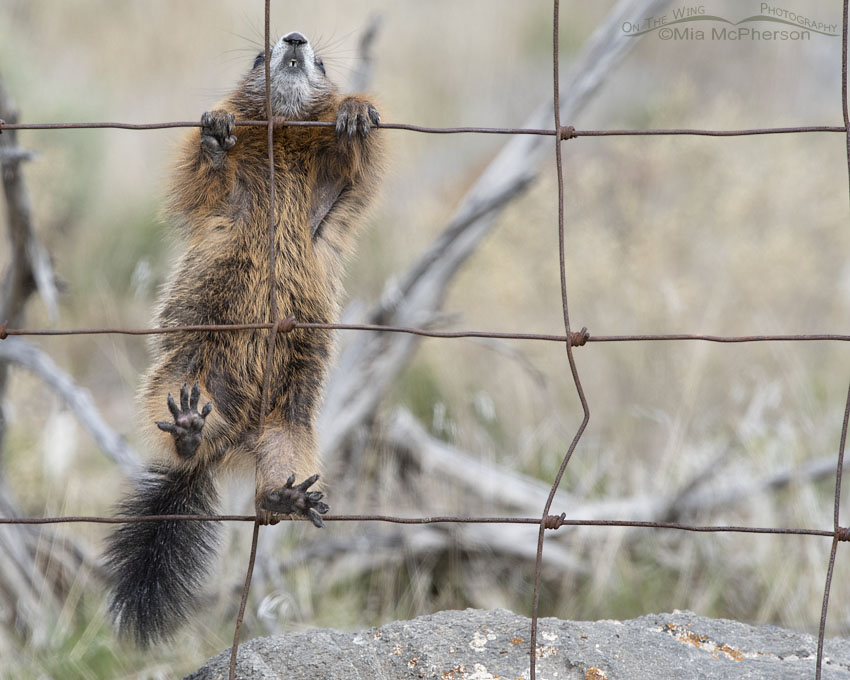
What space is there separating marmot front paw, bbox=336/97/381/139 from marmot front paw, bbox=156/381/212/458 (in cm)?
105

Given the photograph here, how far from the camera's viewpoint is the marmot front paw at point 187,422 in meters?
3.16

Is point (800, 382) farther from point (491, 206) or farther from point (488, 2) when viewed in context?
point (488, 2)

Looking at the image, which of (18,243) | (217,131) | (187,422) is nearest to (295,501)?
(187,422)

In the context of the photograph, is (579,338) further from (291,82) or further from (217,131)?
(291,82)

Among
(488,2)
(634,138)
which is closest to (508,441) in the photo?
(634,138)

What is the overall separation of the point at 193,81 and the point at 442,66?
3.25 meters

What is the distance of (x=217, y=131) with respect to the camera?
11.1 ft

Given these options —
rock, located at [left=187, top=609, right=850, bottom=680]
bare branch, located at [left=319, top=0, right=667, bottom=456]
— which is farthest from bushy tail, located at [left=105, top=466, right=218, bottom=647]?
bare branch, located at [left=319, top=0, right=667, bottom=456]

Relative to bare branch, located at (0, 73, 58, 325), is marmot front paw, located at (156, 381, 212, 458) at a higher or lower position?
lower

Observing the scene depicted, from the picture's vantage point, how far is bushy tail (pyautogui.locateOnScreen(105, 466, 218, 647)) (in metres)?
3.29

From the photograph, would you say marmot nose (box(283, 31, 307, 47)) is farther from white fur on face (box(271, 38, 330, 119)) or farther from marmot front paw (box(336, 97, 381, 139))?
marmot front paw (box(336, 97, 381, 139))

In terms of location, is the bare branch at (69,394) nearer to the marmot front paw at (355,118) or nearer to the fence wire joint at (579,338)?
the marmot front paw at (355,118)

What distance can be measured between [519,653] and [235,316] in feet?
5.08

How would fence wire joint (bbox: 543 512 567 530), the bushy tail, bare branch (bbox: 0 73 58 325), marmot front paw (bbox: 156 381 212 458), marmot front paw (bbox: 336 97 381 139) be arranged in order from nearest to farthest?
fence wire joint (bbox: 543 512 567 530) → marmot front paw (bbox: 156 381 212 458) → the bushy tail → marmot front paw (bbox: 336 97 381 139) → bare branch (bbox: 0 73 58 325)
